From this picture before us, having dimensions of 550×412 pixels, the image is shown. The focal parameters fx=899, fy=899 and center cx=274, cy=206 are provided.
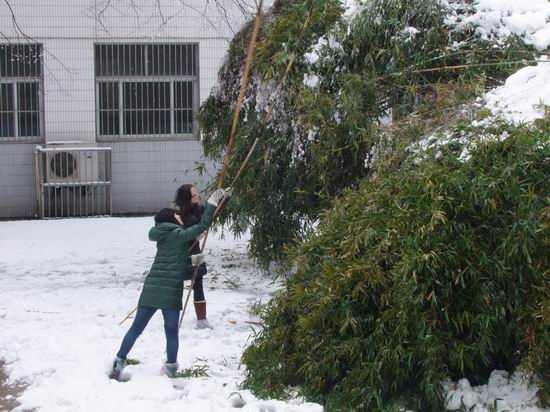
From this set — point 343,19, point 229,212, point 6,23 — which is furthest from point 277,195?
point 6,23

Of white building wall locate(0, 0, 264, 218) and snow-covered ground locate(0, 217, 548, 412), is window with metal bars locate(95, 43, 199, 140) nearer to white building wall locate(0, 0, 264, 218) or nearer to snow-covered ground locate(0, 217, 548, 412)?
white building wall locate(0, 0, 264, 218)

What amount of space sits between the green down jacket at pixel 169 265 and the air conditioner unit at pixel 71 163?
8784 mm

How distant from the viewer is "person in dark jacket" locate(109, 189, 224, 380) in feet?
21.8

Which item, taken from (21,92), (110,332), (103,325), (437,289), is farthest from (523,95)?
(21,92)

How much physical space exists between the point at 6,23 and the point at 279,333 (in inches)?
422

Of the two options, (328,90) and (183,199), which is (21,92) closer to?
(328,90)

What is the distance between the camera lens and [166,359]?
23.2 feet

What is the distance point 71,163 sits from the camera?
15.3m

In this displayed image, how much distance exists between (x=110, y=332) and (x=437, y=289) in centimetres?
350

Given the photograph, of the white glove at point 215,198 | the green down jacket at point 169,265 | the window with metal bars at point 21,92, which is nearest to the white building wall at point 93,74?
the window with metal bars at point 21,92

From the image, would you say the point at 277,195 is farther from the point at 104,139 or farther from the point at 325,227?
the point at 104,139

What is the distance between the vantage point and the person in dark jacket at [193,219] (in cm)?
742

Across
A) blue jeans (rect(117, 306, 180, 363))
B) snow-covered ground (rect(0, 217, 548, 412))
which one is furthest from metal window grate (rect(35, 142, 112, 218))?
blue jeans (rect(117, 306, 180, 363))

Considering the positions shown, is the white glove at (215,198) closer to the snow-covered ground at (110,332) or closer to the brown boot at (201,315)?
the snow-covered ground at (110,332)
